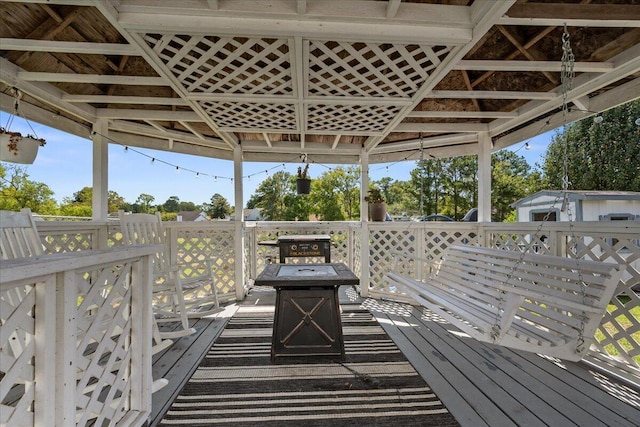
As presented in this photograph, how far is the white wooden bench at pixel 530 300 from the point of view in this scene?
156cm

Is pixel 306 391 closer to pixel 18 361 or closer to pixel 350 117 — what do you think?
pixel 18 361

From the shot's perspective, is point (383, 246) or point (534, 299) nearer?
point (534, 299)

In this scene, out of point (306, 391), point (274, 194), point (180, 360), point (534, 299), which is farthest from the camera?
point (274, 194)

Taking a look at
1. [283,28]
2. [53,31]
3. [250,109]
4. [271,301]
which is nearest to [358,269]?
[271,301]

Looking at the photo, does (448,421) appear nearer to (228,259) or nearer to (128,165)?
(228,259)

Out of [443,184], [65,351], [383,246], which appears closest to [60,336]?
[65,351]

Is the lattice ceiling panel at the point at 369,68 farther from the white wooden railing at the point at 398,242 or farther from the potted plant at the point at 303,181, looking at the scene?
the potted plant at the point at 303,181

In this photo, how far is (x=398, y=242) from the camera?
4.25 m

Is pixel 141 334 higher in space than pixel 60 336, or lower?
lower

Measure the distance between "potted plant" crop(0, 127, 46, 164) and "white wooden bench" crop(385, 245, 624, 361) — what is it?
341 centimetres

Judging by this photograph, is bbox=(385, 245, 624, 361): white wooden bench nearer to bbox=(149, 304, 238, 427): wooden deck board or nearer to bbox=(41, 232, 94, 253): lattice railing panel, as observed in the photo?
bbox=(149, 304, 238, 427): wooden deck board

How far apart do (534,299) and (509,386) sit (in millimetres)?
844

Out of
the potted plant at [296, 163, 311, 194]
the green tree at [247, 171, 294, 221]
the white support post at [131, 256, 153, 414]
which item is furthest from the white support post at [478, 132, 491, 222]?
the green tree at [247, 171, 294, 221]

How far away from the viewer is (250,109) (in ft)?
9.47
